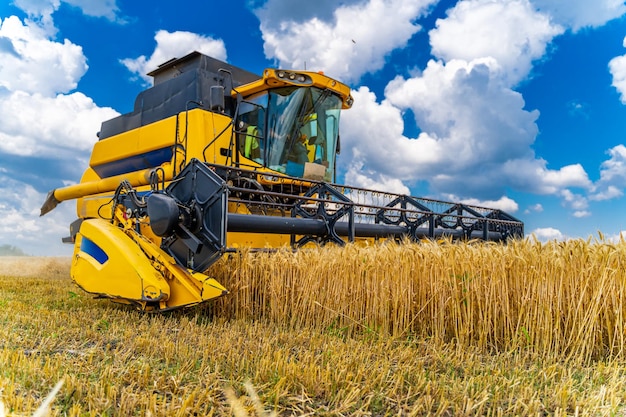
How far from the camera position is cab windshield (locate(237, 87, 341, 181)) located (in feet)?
19.6

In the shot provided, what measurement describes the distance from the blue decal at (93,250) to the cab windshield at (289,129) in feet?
7.15

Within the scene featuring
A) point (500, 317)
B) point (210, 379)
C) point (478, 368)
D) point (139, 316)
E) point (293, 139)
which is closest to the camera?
point (210, 379)

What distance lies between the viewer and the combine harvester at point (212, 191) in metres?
4.12

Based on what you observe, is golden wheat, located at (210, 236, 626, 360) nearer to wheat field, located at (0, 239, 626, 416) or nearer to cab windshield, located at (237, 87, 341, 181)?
wheat field, located at (0, 239, 626, 416)

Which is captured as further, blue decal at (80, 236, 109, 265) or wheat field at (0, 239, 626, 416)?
blue decal at (80, 236, 109, 265)

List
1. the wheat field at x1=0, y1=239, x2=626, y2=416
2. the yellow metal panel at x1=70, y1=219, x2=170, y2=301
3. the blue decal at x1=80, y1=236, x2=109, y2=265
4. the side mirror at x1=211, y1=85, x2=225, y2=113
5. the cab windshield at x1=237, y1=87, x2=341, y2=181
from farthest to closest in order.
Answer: the cab windshield at x1=237, y1=87, x2=341, y2=181 → the side mirror at x1=211, y1=85, x2=225, y2=113 → the blue decal at x1=80, y1=236, x2=109, y2=265 → the yellow metal panel at x1=70, y1=219, x2=170, y2=301 → the wheat field at x1=0, y1=239, x2=626, y2=416

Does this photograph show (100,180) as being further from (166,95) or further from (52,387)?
(52,387)

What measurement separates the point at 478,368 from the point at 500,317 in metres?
0.68

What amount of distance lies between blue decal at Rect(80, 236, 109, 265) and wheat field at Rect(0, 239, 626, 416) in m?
0.45

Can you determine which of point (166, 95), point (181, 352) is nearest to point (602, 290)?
point (181, 352)

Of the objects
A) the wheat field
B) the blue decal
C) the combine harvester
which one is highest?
the combine harvester

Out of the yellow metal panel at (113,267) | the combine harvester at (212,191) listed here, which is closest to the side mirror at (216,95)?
the combine harvester at (212,191)

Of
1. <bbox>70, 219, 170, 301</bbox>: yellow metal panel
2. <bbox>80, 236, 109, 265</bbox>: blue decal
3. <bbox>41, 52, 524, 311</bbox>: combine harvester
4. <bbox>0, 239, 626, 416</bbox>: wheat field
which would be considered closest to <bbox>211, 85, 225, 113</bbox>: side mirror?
<bbox>41, 52, 524, 311</bbox>: combine harvester

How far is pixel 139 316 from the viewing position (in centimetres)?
399
